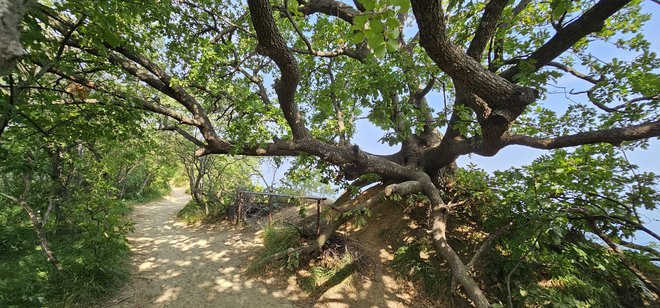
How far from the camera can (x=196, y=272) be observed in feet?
16.5

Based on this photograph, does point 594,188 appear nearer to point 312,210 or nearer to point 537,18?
point 537,18

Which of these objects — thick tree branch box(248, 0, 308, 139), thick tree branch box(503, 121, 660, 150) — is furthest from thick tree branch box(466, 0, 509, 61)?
thick tree branch box(248, 0, 308, 139)

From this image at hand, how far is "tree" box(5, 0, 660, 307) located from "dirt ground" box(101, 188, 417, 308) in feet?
3.32

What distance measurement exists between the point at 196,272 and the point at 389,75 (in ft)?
16.7

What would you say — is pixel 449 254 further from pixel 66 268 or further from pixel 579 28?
pixel 66 268

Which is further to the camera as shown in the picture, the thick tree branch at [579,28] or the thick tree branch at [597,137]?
the thick tree branch at [597,137]

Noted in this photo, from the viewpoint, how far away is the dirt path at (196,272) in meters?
4.10

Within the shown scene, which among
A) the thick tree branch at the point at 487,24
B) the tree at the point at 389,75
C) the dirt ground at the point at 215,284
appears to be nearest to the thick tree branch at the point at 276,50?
the tree at the point at 389,75

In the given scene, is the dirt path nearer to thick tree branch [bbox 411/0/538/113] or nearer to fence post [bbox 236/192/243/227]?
fence post [bbox 236/192/243/227]

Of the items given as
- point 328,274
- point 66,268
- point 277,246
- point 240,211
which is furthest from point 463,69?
point 240,211

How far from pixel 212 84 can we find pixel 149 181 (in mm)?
13177

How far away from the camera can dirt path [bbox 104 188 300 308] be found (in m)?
4.10

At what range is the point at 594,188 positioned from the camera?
354 cm

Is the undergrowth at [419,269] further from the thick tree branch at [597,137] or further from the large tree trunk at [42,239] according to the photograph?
the large tree trunk at [42,239]
